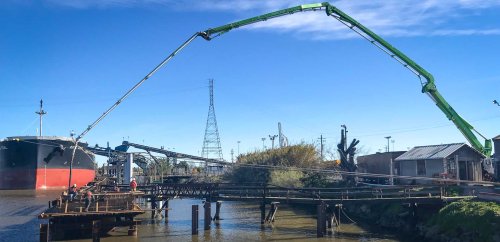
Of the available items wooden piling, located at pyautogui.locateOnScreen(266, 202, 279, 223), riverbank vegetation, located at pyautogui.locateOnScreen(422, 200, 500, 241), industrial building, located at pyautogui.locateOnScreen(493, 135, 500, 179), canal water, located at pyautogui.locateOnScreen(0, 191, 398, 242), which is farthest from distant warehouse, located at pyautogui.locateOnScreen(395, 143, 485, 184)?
wooden piling, located at pyautogui.locateOnScreen(266, 202, 279, 223)

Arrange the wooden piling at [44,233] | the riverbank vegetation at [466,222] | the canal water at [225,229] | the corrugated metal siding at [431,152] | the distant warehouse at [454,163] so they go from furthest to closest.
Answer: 1. the corrugated metal siding at [431,152]
2. the distant warehouse at [454,163]
3. the canal water at [225,229]
4. the wooden piling at [44,233]
5. the riverbank vegetation at [466,222]

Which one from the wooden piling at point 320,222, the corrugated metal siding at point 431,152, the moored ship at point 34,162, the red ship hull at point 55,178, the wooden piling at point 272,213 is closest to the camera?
the wooden piling at point 320,222

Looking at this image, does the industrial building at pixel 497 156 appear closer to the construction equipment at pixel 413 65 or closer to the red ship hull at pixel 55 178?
the construction equipment at pixel 413 65

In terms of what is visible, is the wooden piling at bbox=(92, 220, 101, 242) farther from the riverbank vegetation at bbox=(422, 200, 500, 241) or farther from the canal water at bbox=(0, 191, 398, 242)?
the riverbank vegetation at bbox=(422, 200, 500, 241)

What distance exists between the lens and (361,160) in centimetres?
5319

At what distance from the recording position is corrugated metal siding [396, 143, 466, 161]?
35594 millimetres

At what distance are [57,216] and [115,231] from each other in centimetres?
592

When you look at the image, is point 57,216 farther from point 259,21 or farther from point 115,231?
point 259,21

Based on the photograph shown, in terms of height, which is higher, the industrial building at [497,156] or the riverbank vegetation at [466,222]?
the industrial building at [497,156]

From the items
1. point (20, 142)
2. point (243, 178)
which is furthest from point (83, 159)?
point (243, 178)

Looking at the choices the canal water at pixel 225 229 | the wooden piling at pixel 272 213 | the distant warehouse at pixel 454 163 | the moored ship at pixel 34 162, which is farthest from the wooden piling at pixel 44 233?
the moored ship at pixel 34 162

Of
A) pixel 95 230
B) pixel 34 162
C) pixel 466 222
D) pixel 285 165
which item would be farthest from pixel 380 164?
pixel 34 162

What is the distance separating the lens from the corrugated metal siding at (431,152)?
117 feet

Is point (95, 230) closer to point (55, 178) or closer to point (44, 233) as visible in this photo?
point (44, 233)
